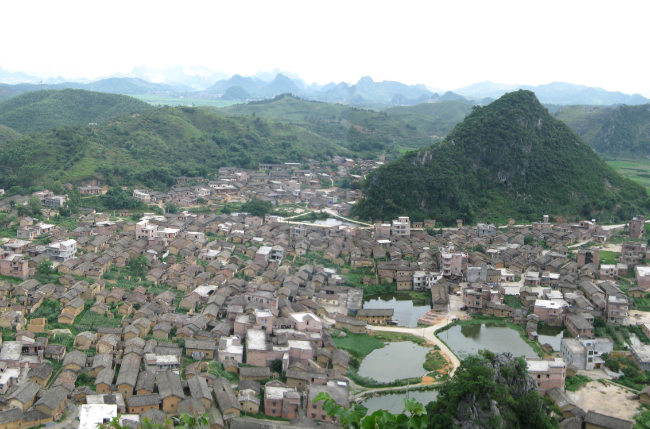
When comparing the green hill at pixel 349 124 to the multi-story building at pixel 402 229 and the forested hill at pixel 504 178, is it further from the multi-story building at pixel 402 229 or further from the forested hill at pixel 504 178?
the multi-story building at pixel 402 229

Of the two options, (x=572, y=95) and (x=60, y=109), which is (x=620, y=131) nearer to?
(x=60, y=109)

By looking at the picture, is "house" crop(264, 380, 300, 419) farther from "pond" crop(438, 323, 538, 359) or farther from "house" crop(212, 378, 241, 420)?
"pond" crop(438, 323, 538, 359)

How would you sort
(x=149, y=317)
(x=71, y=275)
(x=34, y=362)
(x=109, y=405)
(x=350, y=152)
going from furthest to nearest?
(x=350, y=152) → (x=71, y=275) → (x=149, y=317) → (x=34, y=362) → (x=109, y=405)

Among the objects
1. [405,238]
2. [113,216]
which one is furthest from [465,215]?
[113,216]

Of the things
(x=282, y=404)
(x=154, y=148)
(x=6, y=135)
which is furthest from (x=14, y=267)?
(x=6, y=135)

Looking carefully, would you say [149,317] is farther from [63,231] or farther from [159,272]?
[63,231]

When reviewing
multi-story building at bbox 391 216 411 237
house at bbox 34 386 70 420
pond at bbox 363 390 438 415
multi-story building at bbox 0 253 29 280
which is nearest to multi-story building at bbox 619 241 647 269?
multi-story building at bbox 391 216 411 237

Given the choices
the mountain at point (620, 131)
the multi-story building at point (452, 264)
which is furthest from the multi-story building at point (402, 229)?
the mountain at point (620, 131)
